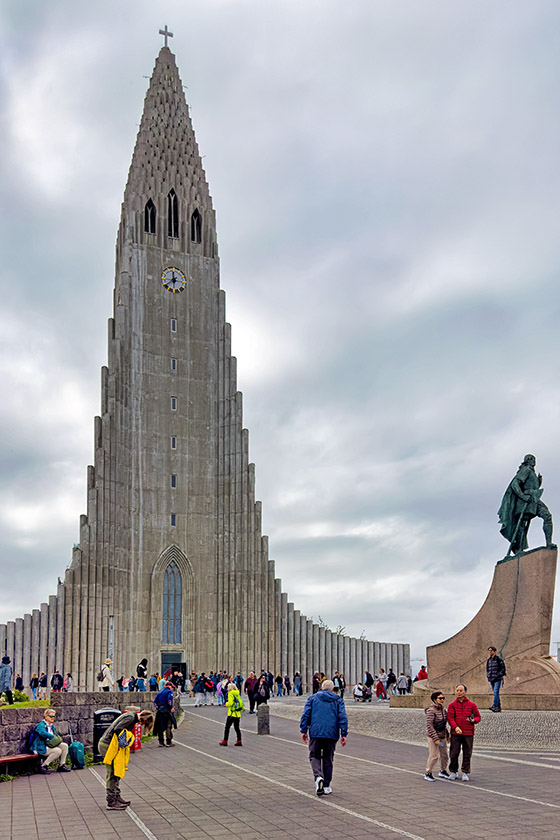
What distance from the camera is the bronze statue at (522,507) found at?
918 inches

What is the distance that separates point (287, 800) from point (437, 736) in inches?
105

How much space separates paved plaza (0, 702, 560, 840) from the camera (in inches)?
367

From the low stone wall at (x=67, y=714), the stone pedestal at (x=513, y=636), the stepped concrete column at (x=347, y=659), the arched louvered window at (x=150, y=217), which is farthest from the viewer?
the arched louvered window at (x=150, y=217)

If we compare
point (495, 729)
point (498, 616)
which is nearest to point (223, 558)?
point (498, 616)

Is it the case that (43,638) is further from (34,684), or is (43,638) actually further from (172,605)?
(172,605)

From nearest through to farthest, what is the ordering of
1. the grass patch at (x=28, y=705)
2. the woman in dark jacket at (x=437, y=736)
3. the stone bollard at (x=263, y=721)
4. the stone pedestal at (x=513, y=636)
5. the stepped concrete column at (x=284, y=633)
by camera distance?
1. the woman in dark jacket at (x=437, y=736)
2. the grass patch at (x=28, y=705)
3. the stone bollard at (x=263, y=721)
4. the stone pedestal at (x=513, y=636)
5. the stepped concrete column at (x=284, y=633)

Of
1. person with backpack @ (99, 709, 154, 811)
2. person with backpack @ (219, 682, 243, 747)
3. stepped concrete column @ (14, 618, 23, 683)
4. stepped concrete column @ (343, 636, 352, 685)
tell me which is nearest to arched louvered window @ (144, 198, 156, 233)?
stepped concrete column @ (14, 618, 23, 683)

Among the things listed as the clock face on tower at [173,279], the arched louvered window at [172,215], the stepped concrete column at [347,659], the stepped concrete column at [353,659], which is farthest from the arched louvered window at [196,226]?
the stepped concrete column at [353,659]

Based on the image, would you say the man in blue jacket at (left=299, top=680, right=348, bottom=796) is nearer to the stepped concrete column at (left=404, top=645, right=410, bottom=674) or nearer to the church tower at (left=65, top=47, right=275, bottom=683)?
the church tower at (left=65, top=47, right=275, bottom=683)

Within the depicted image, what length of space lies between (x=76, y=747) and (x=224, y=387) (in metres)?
40.6

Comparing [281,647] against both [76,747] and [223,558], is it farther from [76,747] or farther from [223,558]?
[76,747]

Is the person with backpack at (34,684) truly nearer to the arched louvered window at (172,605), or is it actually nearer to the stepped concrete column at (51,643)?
the stepped concrete column at (51,643)

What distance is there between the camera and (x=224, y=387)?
180 feet

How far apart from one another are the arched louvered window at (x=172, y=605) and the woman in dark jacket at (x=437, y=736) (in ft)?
130
